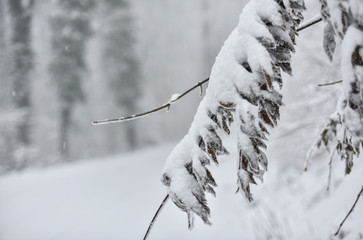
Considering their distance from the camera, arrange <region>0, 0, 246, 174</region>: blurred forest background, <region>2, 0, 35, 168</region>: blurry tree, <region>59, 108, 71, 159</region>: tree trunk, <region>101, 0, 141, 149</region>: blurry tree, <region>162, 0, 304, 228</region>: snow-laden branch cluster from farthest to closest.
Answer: <region>101, 0, 141, 149</region>: blurry tree, <region>59, 108, 71, 159</region>: tree trunk, <region>0, 0, 246, 174</region>: blurred forest background, <region>2, 0, 35, 168</region>: blurry tree, <region>162, 0, 304, 228</region>: snow-laden branch cluster

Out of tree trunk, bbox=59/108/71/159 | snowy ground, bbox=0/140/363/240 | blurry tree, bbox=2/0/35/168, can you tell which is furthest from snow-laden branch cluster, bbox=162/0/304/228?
tree trunk, bbox=59/108/71/159

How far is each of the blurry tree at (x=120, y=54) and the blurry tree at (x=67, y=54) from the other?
2866 mm

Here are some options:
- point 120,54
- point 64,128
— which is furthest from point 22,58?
point 120,54

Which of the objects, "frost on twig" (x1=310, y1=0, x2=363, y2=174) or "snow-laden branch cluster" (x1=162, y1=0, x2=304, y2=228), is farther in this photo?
"snow-laden branch cluster" (x1=162, y1=0, x2=304, y2=228)

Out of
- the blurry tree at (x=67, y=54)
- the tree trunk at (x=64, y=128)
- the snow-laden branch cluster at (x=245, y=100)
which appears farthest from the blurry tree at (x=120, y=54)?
the snow-laden branch cluster at (x=245, y=100)

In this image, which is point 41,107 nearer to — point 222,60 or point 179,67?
point 179,67

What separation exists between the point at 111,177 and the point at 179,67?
22.7 m

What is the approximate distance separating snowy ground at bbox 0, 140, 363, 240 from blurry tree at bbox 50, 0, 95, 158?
26.3 feet

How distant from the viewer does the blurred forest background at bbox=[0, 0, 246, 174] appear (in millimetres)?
15633

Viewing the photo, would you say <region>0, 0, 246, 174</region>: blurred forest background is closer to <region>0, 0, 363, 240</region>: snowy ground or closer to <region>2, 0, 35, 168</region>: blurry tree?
<region>2, 0, 35, 168</region>: blurry tree

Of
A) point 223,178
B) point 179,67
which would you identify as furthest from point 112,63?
point 223,178

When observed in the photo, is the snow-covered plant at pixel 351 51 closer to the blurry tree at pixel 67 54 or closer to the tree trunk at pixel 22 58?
the tree trunk at pixel 22 58

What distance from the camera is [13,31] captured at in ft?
50.8

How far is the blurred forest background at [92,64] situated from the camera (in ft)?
51.3
